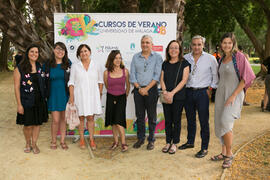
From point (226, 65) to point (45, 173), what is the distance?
3.19 metres

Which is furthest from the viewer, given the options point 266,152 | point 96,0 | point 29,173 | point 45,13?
point 96,0

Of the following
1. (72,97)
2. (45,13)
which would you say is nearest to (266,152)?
(72,97)

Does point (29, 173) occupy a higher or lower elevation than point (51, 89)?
lower

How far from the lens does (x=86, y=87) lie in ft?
14.8

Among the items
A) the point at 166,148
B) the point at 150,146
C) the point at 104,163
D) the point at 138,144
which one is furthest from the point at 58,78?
the point at 166,148

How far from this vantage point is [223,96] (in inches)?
154

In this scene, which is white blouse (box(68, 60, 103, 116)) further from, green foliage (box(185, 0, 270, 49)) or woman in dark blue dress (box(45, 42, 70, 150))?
green foliage (box(185, 0, 270, 49))

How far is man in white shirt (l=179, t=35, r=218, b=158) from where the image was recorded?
4199 mm

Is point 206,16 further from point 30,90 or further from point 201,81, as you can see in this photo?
point 30,90

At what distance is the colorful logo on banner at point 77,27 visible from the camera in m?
4.87

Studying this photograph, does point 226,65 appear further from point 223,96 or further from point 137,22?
point 137,22

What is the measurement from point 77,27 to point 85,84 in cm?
123

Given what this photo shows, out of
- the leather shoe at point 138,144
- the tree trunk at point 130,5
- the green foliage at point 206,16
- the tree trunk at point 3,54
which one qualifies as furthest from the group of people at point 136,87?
the tree trunk at point 3,54

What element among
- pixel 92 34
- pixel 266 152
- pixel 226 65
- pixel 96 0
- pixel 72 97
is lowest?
pixel 266 152
